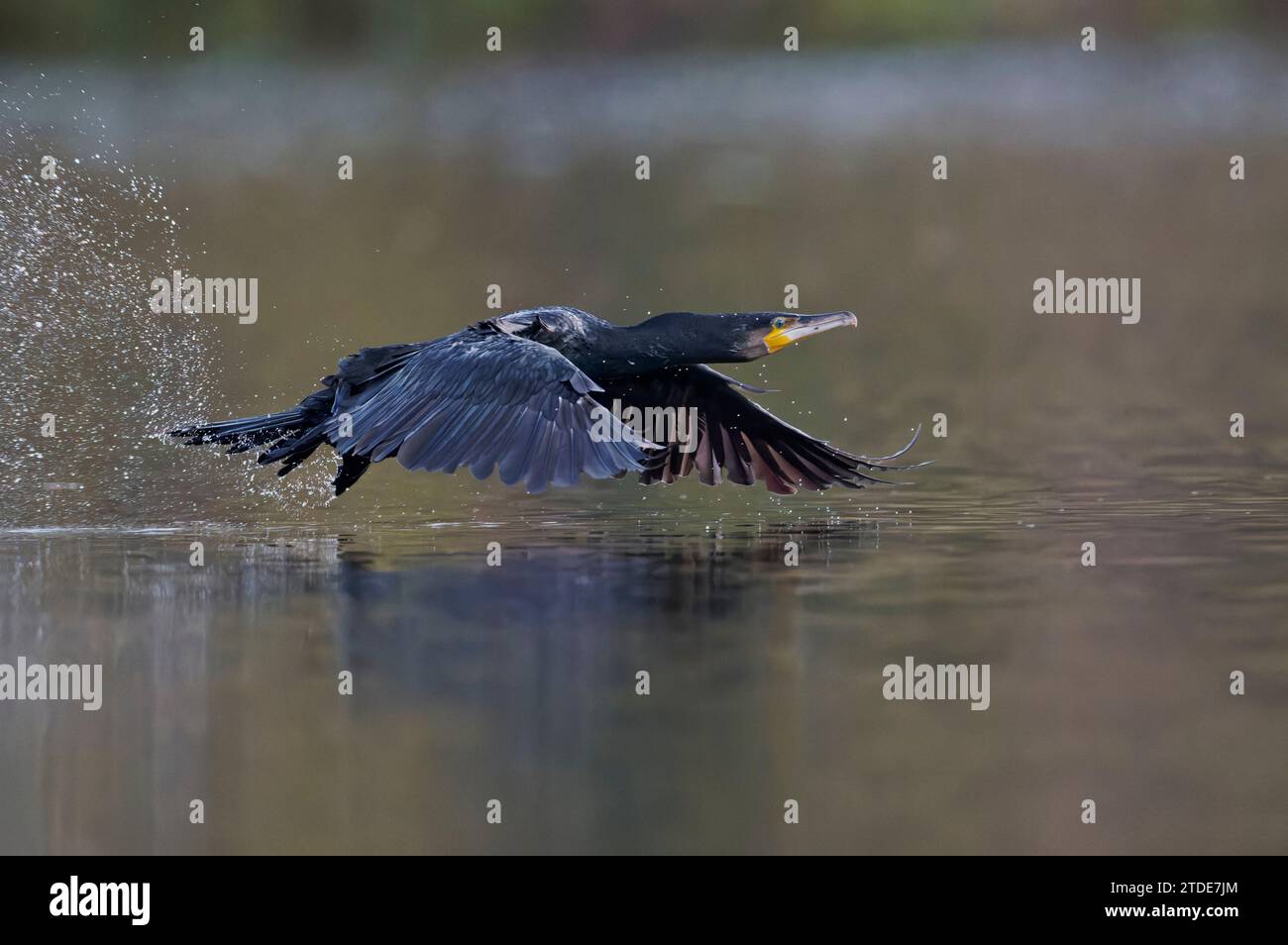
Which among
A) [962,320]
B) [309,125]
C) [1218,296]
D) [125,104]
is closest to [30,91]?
[125,104]

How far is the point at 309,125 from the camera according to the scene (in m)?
23.3

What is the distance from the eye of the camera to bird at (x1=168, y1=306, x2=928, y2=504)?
865 cm

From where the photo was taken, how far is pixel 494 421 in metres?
8.79

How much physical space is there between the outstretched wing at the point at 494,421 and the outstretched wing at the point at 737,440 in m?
2.00

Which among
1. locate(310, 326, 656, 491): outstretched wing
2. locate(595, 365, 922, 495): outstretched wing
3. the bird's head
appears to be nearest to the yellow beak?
the bird's head

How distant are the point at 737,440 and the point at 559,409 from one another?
284 centimetres

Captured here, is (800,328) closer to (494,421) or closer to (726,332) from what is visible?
(726,332)

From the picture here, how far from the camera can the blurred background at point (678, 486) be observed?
5812 millimetres

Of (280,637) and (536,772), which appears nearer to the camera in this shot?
(536,772)

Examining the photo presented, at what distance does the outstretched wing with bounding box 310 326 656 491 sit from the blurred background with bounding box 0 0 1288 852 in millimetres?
600

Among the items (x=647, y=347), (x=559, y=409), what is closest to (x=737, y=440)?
(x=647, y=347)

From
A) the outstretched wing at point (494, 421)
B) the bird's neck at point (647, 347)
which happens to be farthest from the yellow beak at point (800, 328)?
the outstretched wing at point (494, 421)

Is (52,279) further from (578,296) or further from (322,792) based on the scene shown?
(322,792)

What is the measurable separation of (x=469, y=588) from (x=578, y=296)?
9466 millimetres
